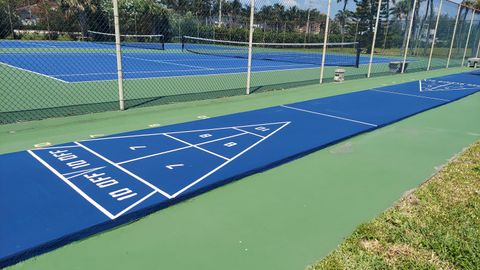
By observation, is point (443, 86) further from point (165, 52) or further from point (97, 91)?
point (165, 52)

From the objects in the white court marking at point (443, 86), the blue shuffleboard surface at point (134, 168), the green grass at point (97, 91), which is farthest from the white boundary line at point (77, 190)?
the white court marking at point (443, 86)

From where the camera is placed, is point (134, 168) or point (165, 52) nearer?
point (134, 168)

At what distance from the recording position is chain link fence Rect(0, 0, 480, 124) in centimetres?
914

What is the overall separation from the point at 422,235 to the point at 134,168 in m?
3.27

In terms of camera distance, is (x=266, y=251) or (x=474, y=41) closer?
→ (x=266, y=251)

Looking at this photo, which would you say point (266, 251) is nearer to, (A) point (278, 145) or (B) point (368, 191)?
(B) point (368, 191)

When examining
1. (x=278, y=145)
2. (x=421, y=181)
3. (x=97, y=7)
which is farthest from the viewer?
(x=97, y=7)

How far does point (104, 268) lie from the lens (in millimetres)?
2834

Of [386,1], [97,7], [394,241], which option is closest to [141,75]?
[97,7]

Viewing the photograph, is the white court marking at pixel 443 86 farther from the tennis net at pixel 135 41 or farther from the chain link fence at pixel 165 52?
the tennis net at pixel 135 41

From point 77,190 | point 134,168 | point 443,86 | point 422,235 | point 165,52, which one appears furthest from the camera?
point 165,52

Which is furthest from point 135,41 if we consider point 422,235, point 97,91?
point 422,235

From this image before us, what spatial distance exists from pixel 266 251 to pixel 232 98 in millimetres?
6931

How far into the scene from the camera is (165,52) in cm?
2302
